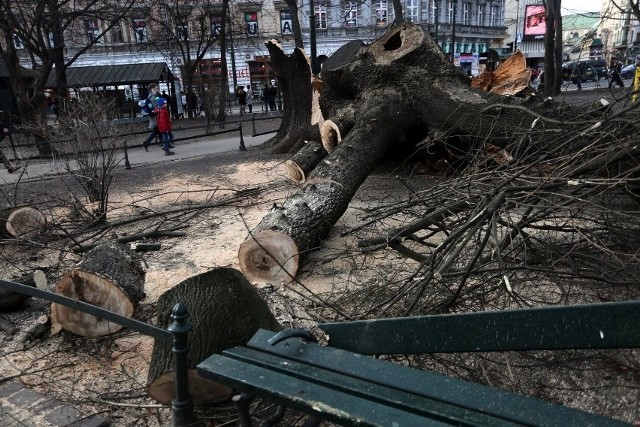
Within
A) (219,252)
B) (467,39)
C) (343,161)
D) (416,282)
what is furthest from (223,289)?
(467,39)

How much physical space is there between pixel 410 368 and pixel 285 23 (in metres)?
43.5

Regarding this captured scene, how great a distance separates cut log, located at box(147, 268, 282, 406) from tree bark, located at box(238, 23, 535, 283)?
4.70 ft

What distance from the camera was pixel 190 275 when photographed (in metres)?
4.92

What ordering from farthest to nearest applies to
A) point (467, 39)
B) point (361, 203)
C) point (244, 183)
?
point (467, 39) → point (244, 183) → point (361, 203)

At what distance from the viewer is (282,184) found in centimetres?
860

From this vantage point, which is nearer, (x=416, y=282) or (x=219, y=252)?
(x=416, y=282)

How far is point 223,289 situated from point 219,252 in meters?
2.47

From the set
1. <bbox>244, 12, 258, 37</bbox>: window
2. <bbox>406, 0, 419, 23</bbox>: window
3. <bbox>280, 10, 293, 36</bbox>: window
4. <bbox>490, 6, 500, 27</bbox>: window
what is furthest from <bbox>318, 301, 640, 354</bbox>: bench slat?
<bbox>490, 6, 500, 27</bbox>: window

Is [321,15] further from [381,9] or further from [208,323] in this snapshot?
[208,323]

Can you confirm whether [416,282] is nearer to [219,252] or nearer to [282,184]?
[219,252]

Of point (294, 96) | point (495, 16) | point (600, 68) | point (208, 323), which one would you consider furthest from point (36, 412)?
point (495, 16)

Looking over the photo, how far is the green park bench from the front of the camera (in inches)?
58.0

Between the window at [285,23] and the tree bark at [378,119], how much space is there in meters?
35.2

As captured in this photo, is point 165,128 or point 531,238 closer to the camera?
point 531,238
